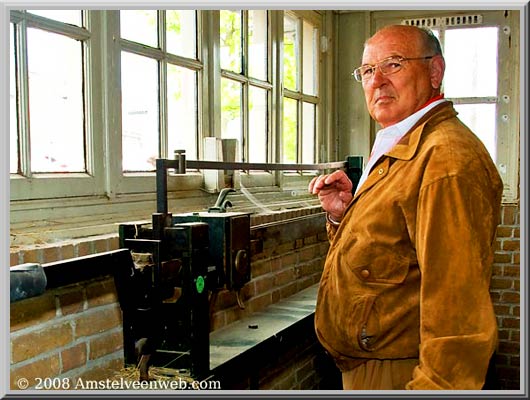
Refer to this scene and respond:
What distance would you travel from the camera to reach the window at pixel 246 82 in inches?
85.0

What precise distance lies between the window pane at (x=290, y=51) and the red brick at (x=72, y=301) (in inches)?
64.6

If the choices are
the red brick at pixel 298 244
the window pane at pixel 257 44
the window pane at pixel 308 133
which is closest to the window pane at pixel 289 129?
the window pane at pixel 308 133

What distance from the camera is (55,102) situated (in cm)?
139

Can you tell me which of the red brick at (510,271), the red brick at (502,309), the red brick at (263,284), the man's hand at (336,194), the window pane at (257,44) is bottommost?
the red brick at (502,309)

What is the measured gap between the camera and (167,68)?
1801mm

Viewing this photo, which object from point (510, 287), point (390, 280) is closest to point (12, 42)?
point (390, 280)

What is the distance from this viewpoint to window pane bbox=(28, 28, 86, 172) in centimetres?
133

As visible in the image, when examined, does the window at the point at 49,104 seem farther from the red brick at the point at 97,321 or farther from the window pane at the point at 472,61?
the window pane at the point at 472,61

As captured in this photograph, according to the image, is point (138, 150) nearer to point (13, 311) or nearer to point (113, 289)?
point (113, 289)

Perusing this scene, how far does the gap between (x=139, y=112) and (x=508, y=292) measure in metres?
2.46

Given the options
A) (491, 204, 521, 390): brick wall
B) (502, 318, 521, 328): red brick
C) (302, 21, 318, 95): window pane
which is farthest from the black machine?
(502, 318, 521, 328): red brick

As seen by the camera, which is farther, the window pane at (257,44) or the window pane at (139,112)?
the window pane at (257,44)

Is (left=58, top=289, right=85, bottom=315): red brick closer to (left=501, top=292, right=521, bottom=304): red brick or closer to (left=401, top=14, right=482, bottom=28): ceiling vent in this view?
(left=401, top=14, right=482, bottom=28): ceiling vent

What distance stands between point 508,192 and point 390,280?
229cm
